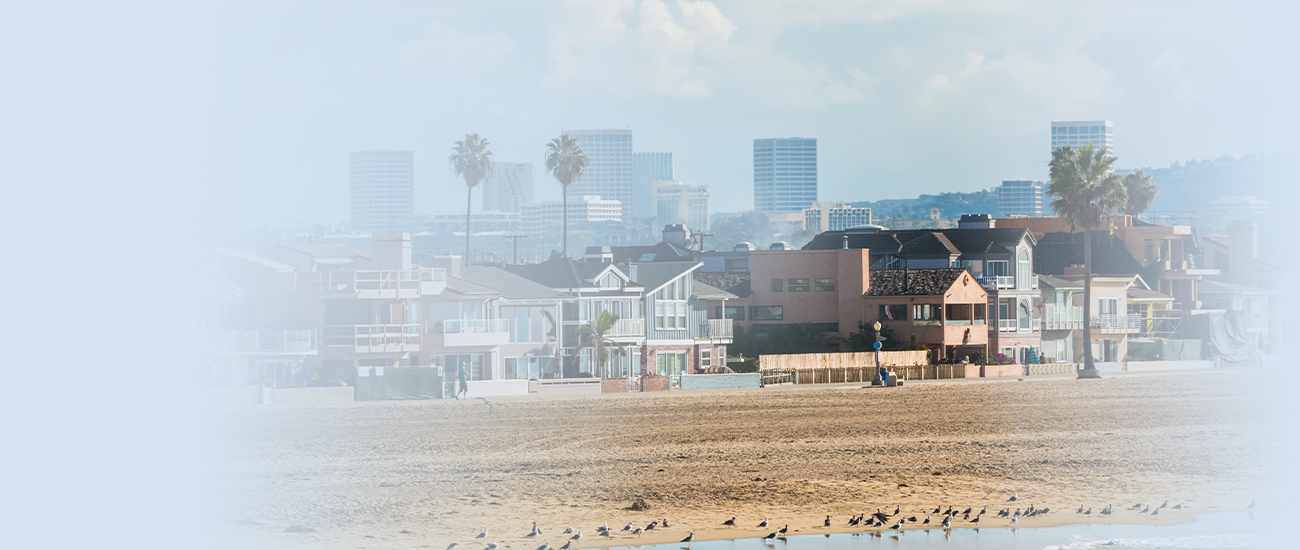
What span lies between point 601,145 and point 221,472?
144 meters

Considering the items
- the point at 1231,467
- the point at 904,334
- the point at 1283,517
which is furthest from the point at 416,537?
the point at 904,334

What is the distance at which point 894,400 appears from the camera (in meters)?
54.4

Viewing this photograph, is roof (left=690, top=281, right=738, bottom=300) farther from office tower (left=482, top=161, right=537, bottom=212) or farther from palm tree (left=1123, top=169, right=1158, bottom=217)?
palm tree (left=1123, top=169, right=1158, bottom=217)

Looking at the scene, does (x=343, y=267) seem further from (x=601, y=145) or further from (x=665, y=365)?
(x=601, y=145)

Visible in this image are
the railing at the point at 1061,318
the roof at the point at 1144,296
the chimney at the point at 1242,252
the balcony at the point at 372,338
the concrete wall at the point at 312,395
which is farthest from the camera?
the chimney at the point at 1242,252

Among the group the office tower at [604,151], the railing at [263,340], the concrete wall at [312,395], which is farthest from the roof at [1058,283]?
the office tower at [604,151]

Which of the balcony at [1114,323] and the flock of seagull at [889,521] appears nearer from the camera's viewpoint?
the flock of seagull at [889,521]

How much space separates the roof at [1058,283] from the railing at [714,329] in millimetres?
26299

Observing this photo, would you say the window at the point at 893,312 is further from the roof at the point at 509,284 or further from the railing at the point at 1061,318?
the roof at the point at 509,284

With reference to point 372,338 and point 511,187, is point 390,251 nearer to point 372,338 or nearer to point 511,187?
point 372,338

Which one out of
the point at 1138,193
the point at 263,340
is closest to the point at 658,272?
the point at 263,340

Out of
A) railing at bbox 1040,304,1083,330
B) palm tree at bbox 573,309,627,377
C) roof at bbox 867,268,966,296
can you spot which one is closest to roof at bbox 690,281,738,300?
roof at bbox 867,268,966,296

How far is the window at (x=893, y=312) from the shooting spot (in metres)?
75.4

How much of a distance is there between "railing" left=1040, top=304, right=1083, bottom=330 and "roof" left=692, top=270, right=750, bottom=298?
65.1ft
